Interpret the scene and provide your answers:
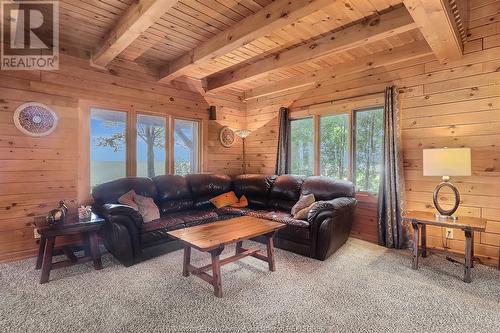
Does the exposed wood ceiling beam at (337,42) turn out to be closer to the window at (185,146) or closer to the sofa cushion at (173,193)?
the window at (185,146)

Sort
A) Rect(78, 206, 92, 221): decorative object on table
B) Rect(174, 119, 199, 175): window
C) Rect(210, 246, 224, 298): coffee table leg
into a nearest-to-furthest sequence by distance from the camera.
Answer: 1. Rect(210, 246, 224, 298): coffee table leg
2. Rect(78, 206, 92, 221): decorative object on table
3. Rect(174, 119, 199, 175): window

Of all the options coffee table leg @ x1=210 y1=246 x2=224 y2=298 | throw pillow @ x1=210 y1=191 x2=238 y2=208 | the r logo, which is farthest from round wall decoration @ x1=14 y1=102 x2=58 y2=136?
coffee table leg @ x1=210 y1=246 x2=224 y2=298

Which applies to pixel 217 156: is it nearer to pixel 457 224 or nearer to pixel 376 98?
pixel 376 98

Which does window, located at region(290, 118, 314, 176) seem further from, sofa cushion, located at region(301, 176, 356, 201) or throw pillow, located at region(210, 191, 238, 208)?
throw pillow, located at region(210, 191, 238, 208)

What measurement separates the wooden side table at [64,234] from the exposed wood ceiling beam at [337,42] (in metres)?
3.01

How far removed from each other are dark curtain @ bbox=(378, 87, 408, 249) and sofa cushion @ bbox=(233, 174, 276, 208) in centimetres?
179

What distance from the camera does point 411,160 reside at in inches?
141

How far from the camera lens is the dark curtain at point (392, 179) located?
3545 mm

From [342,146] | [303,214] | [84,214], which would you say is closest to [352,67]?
[342,146]

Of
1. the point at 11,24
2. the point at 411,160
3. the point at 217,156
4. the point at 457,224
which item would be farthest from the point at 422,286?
the point at 11,24

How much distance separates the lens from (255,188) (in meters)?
4.63

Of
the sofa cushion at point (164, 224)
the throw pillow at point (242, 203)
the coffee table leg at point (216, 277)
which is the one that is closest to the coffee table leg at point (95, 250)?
the sofa cushion at point (164, 224)

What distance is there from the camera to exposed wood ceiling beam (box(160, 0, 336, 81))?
7.60ft

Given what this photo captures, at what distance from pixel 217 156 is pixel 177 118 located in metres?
1.08
